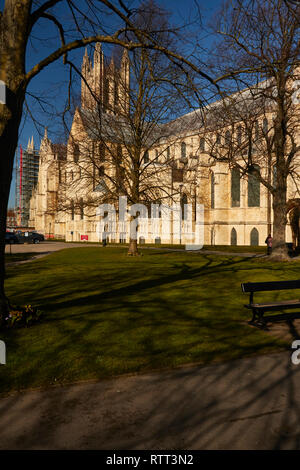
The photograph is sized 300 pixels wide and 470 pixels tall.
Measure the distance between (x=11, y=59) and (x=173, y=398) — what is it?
5.61 m

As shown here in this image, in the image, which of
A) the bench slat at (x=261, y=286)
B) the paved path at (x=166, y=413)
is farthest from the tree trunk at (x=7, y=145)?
the bench slat at (x=261, y=286)

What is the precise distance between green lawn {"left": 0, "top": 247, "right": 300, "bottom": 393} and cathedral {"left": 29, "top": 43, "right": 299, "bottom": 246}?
3965mm

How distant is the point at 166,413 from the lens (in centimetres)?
349

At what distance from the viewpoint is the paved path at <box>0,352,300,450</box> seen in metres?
3.01

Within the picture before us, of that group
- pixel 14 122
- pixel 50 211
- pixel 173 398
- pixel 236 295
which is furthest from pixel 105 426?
pixel 50 211

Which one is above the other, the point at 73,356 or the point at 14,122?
the point at 14,122

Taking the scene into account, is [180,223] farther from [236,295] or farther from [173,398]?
[173,398]

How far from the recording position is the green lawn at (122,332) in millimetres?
4767

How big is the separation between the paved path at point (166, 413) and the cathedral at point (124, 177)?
17.1 feet

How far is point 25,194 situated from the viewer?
14425cm

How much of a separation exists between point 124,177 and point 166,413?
19946 mm

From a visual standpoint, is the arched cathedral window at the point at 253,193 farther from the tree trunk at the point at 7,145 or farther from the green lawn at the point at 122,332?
the tree trunk at the point at 7,145

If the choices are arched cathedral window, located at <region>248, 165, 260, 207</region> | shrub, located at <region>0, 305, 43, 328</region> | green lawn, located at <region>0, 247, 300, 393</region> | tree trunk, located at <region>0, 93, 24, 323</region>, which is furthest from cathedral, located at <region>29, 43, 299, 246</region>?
green lawn, located at <region>0, 247, 300, 393</region>
